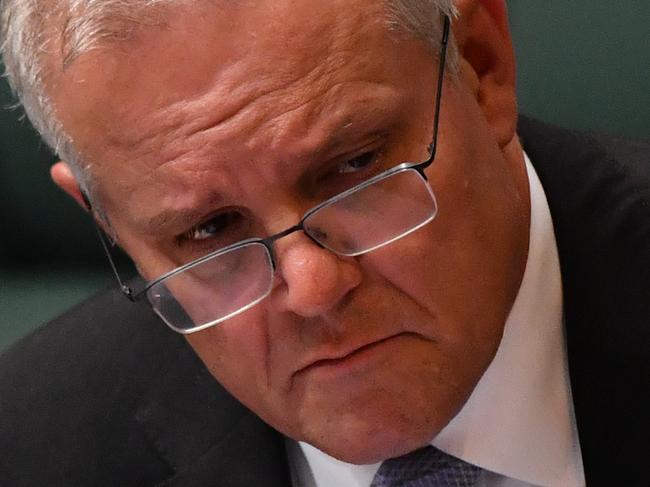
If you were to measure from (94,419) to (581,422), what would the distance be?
0.59 meters

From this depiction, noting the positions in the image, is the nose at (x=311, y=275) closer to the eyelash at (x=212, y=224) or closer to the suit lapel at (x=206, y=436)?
the eyelash at (x=212, y=224)

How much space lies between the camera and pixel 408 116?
0.83m

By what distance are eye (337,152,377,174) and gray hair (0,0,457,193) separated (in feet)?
0.35

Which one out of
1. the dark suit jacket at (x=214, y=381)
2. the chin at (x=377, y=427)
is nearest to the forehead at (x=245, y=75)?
the chin at (x=377, y=427)

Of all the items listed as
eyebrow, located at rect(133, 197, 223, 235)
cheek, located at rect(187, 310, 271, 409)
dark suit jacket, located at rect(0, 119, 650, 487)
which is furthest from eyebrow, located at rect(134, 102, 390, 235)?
dark suit jacket, located at rect(0, 119, 650, 487)

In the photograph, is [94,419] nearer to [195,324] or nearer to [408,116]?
[195,324]

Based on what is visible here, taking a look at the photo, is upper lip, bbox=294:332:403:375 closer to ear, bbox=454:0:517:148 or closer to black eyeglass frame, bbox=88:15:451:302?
black eyeglass frame, bbox=88:15:451:302

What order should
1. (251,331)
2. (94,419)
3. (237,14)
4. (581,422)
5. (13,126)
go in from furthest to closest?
(13,126), (94,419), (581,422), (251,331), (237,14)

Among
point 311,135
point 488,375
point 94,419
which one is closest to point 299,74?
point 311,135

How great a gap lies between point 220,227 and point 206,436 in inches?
15.2

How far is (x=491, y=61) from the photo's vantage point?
3.08ft

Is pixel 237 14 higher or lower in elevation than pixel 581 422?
higher

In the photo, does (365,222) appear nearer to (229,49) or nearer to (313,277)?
(313,277)

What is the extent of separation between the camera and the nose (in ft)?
2.63
